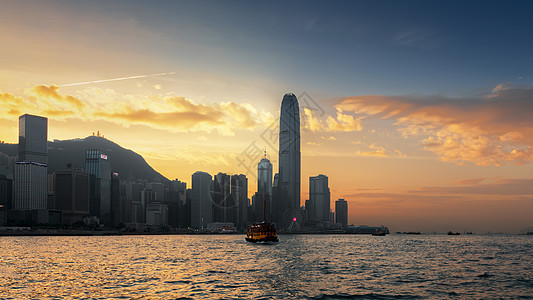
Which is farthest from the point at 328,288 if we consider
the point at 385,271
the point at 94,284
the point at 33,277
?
the point at 33,277

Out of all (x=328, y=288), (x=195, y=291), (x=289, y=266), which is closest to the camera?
(x=195, y=291)

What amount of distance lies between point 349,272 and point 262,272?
16541mm

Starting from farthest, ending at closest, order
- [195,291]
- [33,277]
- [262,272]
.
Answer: [262,272] → [33,277] → [195,291]

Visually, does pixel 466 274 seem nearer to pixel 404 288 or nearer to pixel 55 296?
pixel 404 288

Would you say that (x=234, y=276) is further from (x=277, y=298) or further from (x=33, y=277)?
(x=33, y=277)

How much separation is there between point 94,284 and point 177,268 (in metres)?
25.2

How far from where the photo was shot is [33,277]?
74688 millimetres

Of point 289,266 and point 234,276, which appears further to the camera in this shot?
point 289,266

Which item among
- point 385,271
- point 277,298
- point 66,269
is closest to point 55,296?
point 277,298

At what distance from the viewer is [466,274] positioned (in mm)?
86062

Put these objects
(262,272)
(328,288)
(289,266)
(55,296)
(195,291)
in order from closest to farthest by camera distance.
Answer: (55,296) < (195,291) < (328,288) < (262,272) < (289,266)

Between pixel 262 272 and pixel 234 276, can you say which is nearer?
pixel 234 276

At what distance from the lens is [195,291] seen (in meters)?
60.5

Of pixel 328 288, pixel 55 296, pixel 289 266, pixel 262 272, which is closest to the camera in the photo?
pixel 55 296
